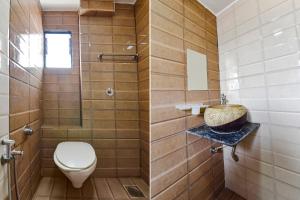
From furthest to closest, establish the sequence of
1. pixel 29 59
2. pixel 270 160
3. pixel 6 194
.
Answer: pixel 270 160, pixel 29 59, pixel 6 194

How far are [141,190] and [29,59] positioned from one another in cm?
96

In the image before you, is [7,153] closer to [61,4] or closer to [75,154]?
[75,154]

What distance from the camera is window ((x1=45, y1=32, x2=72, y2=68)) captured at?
2.97 ft

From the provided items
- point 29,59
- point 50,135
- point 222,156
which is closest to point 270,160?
point 222,156

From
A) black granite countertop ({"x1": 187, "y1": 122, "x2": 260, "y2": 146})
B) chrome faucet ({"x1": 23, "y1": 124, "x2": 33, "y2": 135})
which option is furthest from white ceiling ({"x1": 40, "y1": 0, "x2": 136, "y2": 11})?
black granite countertop ({"x1": 187, "y1": 122, "x2": 260, "y2": 146})

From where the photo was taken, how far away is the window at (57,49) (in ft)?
2.97

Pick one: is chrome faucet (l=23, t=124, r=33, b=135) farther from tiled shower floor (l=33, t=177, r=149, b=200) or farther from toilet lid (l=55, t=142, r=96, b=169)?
tiled shower floor (l=33, t=177, r=149, b=200)

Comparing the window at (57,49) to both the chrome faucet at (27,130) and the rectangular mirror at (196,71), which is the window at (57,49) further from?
the rectangular mirror at (196,71)

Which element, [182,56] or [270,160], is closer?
[182,56]

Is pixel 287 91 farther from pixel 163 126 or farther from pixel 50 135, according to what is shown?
pixel 50 135

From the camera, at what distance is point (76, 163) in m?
1.08

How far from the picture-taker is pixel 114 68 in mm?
880

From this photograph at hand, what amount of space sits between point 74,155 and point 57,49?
627 millimetres

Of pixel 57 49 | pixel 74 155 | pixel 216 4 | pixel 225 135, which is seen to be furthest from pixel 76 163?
pixel 216 4
